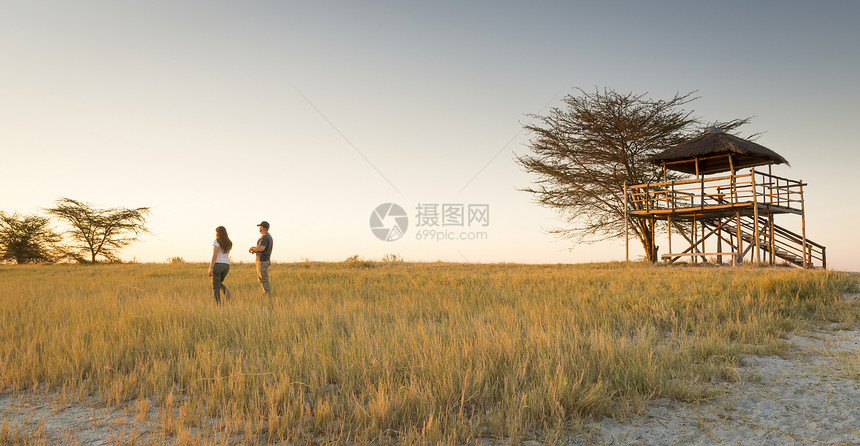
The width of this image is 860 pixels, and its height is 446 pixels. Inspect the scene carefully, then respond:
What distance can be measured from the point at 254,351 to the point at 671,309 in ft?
20.6

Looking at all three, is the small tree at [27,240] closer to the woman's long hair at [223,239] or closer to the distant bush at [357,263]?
the distant bush at [357,263]

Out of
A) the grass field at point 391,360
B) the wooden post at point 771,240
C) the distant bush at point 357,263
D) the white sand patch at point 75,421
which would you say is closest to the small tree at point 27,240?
the distant bush at point 357,263

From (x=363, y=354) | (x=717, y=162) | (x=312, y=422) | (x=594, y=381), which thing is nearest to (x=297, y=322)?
(x=363, y=354)

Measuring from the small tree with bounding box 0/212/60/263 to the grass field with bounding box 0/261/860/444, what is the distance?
3462 centimetres

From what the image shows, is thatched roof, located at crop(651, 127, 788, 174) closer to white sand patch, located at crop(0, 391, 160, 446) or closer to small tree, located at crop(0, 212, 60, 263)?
white sand patch, located at crop(0, 391, 160, 446)

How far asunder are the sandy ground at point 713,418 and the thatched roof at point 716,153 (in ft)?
60.3

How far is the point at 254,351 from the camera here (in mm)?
5488

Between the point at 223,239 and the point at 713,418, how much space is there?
8.86 metres

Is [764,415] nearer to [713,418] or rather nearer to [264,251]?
[713,418]

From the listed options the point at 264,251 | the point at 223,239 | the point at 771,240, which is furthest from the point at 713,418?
the point at 771,240

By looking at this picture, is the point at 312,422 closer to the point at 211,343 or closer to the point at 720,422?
the point at 211,343

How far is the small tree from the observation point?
116 feet

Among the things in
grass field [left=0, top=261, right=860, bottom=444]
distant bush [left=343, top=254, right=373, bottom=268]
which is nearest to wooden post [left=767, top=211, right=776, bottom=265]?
grass field [left=0, top=261, right=860, bottom=444]

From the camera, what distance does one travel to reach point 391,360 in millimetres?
4707
